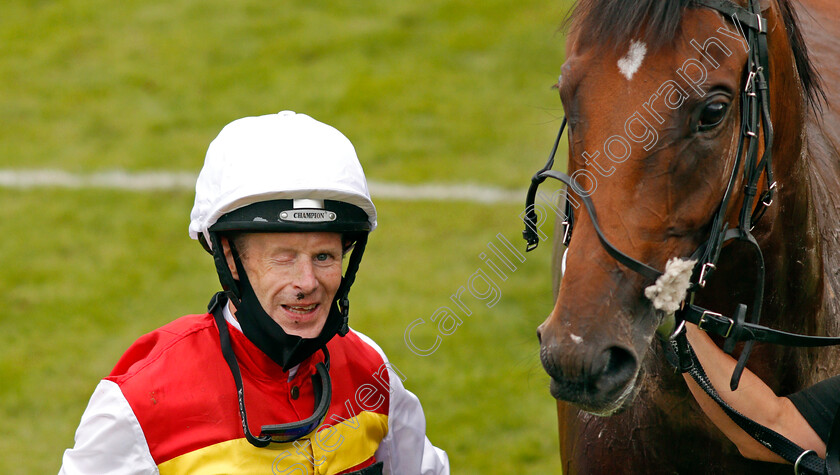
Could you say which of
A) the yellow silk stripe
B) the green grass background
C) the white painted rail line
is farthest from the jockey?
the white painted rail line

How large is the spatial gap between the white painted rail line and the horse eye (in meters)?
5.33

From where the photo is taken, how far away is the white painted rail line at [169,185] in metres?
7.62

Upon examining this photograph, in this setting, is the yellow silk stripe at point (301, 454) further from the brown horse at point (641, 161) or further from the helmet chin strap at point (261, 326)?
the brown horse at point (641, 161)

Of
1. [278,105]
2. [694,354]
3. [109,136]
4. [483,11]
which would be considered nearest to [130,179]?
[109,136]

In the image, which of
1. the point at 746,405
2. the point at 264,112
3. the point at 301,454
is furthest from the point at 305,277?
the point at 264,112

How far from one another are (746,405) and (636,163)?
782 millimetres

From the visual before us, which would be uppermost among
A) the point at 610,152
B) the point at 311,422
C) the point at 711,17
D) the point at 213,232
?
the point at 711,17

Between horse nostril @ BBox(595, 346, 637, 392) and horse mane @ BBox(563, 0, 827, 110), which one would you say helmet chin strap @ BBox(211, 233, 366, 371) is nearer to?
horse nostril @ BBox(595, 346, 637, 392)

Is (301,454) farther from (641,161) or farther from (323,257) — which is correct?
(641,161)

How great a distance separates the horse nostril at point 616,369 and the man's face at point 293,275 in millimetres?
799

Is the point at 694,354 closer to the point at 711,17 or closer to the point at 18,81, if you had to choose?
the point at 711,17

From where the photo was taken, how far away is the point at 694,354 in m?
2.50

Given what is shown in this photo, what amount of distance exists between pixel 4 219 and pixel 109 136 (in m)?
1.33

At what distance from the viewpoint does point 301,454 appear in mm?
2592
